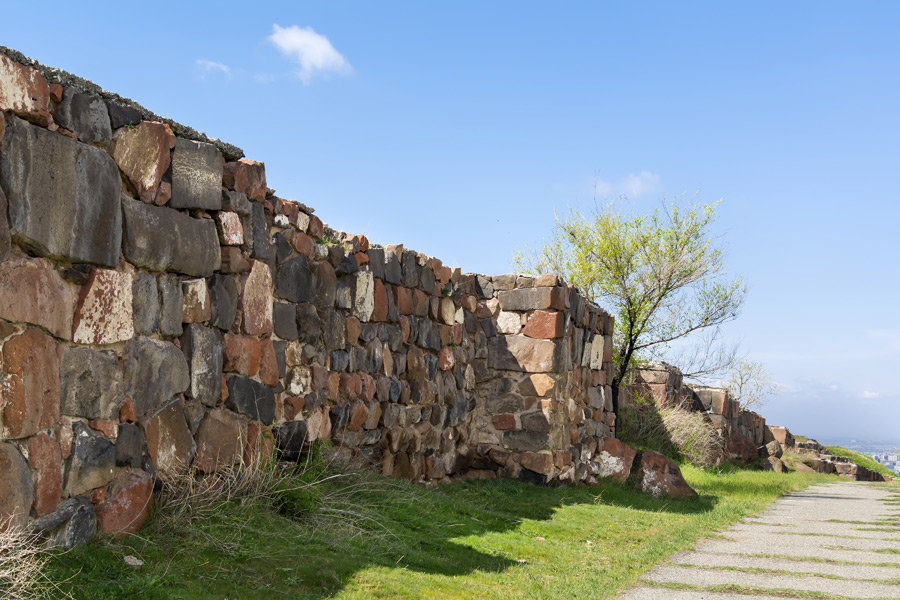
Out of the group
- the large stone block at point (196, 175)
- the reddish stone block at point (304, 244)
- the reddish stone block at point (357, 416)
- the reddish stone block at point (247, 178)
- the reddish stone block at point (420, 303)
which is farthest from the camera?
the reddish stone block at point (420, 303)

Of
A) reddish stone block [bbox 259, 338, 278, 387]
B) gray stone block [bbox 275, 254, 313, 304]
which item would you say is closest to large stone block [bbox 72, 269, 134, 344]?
reddish stone block [bbox 259, 338, 278, 387]

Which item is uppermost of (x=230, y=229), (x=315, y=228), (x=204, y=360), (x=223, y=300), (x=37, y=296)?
(x=315, y=228)

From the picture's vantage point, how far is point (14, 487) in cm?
344

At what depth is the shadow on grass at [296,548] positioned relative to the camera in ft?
11.9

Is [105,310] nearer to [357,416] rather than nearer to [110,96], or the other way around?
[110,96]

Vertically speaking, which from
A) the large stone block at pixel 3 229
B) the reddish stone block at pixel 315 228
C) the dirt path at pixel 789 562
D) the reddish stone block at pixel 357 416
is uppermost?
the reddish stone block at pixel 315 228

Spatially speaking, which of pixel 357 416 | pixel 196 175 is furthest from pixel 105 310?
pixel 357 416

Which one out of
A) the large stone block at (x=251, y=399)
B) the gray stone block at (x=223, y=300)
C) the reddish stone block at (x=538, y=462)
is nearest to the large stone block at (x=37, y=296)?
the gray stone block at (x=223, y=300)

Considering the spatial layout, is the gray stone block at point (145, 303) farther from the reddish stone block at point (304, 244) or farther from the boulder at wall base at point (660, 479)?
the boulder at wall base at point (660, 479)

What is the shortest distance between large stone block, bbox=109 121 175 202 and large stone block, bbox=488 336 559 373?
5709 millimetres

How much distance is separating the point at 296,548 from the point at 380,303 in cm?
309

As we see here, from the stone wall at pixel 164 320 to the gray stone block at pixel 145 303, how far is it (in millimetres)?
11

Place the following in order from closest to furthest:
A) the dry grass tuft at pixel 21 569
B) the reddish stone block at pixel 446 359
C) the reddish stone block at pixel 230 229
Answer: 1. the dry grass tuft at pixel 21 569
2. the reddish stone block at pixel 230 229
3. the reddish stone block at pixel 446 359

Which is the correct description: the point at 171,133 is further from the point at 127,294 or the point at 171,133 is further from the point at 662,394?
the point at 662,394
